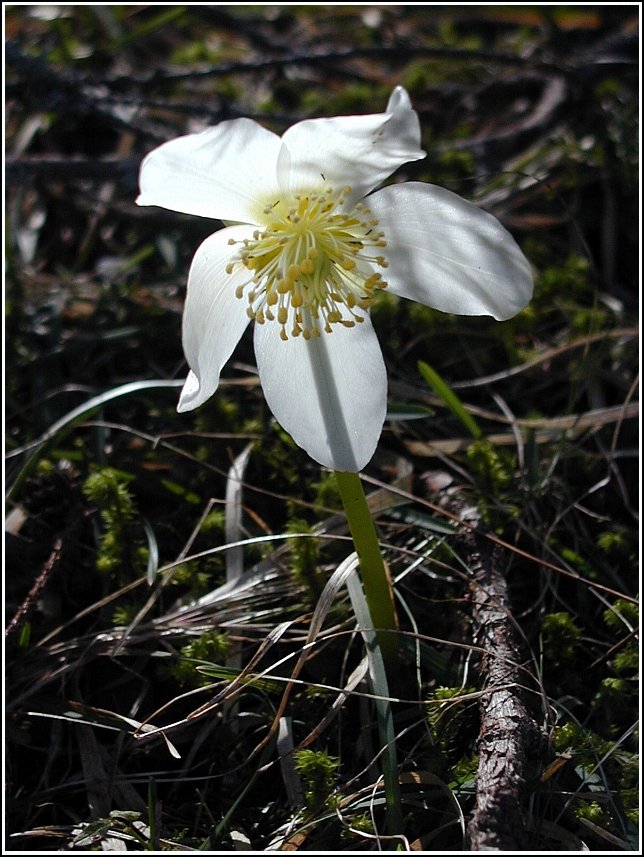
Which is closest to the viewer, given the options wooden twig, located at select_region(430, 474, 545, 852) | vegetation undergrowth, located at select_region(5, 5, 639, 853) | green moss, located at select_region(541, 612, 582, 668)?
wooden twig, located at select_region(430, 474, 545, 852)

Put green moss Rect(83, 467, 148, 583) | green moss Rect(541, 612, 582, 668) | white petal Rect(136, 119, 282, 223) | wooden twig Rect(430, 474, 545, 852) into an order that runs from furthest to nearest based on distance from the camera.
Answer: green moss Rect(83, 467, 148, 583) < green moss Rect(541, 612, 582, 668) < white petal Rect(136, 119, 282, 223) < wooden twig Rect(430, 474, 545, 852)

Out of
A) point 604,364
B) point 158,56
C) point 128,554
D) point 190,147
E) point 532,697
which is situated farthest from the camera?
point 158,56

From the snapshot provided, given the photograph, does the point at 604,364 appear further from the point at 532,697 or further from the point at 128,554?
the point at 128,554

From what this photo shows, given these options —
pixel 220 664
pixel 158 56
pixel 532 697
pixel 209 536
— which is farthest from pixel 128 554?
pixel 158 56

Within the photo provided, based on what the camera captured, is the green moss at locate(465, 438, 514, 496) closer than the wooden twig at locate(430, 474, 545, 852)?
No

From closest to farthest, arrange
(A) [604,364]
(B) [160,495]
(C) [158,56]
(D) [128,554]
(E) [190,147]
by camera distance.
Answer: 1. (E) [190,147]
2. (D) [128,554]
3. (B) [160,495]
4. (A) [604,364]
5. (C) [158,56]

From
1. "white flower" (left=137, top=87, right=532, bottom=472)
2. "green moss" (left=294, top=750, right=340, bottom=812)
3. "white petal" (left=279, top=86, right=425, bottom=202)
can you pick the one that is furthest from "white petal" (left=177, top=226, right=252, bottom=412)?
"green moss" (left=294, top=750, right=340, bottom=812)

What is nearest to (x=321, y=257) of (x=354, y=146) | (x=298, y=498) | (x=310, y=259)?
(x=310, y=259)

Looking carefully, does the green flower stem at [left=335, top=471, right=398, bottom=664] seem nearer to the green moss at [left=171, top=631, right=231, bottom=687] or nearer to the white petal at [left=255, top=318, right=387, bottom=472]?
the white petal at [left=255, top=318, right=387, bottom=472]
